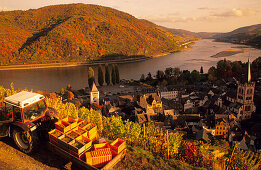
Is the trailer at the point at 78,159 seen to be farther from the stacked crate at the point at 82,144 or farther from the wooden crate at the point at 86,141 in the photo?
the wooden crate at the point at 86,141

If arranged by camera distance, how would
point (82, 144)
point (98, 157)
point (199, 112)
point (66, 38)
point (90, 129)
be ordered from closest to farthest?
point (98, 157) < point (82, 144) < point (90, 129) < point (199, 112) < point (66, 38)

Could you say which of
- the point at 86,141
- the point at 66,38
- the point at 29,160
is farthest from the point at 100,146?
the point at 66,38

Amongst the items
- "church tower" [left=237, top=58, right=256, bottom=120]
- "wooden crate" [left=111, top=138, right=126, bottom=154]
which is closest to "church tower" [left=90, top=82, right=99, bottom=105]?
"church tower" [left=237, top=58, right=256, bottom=120]

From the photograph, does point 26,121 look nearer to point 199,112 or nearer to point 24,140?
point 24,140

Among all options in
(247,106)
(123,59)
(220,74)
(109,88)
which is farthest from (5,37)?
(247,106)

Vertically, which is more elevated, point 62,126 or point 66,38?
point 66,38

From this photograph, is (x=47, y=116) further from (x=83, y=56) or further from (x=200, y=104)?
(x=83, y=56)
